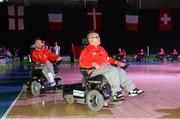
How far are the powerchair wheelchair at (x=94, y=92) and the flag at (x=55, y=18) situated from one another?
1880cm

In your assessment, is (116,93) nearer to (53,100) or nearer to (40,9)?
(53,100)

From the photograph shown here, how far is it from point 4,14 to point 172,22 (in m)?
10.7

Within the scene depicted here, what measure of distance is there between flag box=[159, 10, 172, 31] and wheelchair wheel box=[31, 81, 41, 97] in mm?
19640

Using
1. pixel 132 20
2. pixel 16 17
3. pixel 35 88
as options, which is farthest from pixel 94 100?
pixel 132 20

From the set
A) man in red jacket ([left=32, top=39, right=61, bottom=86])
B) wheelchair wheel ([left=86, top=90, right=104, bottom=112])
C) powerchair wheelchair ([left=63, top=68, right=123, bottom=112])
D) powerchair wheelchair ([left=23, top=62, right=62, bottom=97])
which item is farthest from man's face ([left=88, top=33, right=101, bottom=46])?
powerchair wheelchair ([left=23, top=62, right=62, bottom=97])

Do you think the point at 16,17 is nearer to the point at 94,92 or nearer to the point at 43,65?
the point at 43,65

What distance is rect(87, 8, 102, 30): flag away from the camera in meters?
26.7

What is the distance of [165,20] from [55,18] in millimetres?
7087

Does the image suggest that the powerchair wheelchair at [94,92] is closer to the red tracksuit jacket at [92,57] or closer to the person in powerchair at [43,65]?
the red tracksuit jacket at [92,57]

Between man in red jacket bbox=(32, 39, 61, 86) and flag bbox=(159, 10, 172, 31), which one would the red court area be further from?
flag bbox=(159, 10, 172, 31)

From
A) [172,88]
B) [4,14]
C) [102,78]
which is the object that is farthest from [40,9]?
[102,78]

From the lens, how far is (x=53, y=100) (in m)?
8.77

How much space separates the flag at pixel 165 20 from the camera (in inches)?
1109

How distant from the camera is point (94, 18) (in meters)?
26.9
